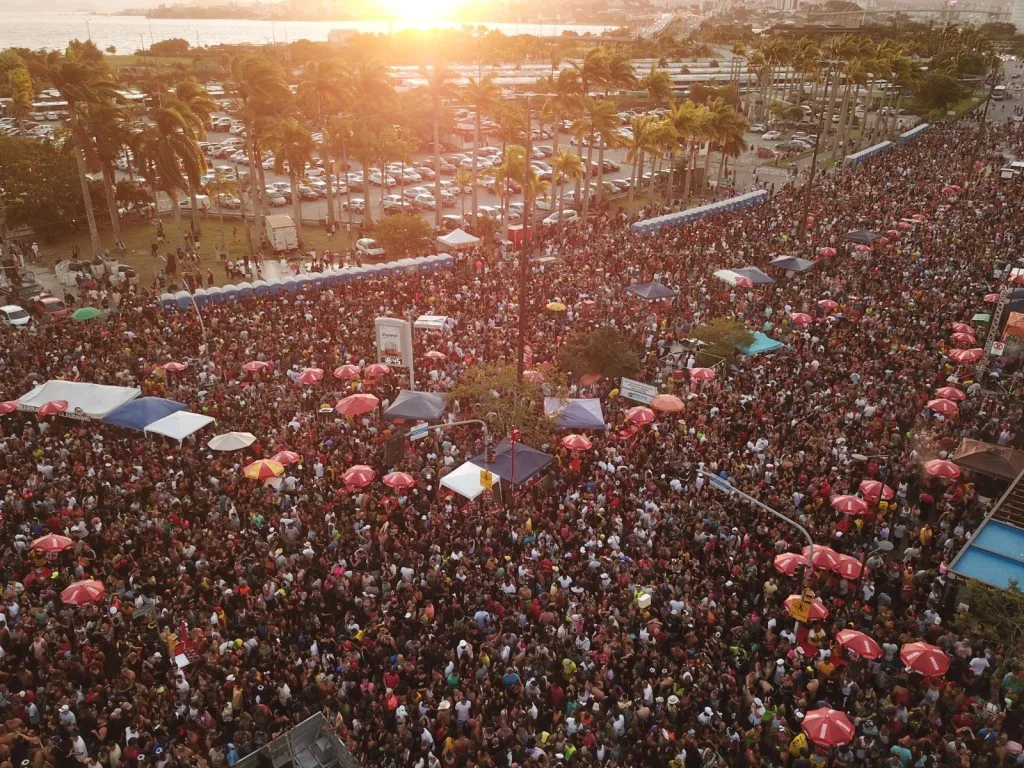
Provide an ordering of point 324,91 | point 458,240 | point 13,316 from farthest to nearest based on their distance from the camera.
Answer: point 324,91
point 458,240
point 13,316

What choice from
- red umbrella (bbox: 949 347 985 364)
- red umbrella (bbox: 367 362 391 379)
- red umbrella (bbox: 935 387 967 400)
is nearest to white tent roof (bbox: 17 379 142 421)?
red umbrella (bbox: 367 362 391 379)

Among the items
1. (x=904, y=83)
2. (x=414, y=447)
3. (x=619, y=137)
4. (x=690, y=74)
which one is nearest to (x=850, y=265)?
(x=619, y=137)

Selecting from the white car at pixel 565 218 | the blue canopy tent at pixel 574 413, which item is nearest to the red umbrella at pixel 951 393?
the blue canopy tent at pixel 574 413

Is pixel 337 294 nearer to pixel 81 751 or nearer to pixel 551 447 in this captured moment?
pixel 551 447

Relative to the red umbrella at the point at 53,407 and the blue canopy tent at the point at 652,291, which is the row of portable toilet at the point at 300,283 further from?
the blue canopy tent at the point at 652,291

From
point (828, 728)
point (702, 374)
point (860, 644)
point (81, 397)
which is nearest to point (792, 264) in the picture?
point (702, 374)

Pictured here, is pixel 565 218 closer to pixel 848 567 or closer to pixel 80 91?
pixel 80 91
